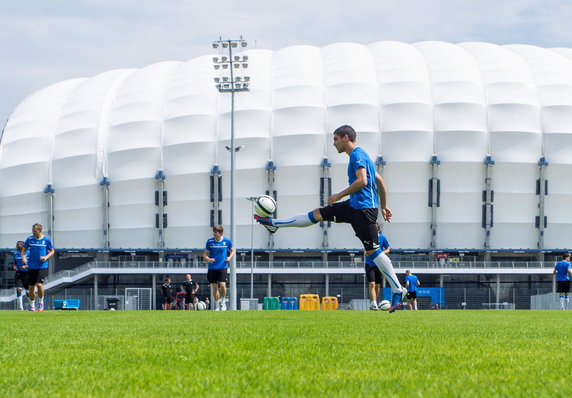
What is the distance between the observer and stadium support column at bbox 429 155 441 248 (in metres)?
66.8

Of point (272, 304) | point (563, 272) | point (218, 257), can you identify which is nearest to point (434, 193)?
point (272, 304)

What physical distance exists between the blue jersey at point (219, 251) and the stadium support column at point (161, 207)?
158 ft

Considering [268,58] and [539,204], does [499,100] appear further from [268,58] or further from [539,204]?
[268,58]

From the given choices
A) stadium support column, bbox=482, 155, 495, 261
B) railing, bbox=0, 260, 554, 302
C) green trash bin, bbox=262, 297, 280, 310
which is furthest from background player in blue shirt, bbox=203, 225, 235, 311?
stadium support column, bbox=482, 155, 495, 261

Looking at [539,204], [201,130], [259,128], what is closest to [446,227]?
[539,204]

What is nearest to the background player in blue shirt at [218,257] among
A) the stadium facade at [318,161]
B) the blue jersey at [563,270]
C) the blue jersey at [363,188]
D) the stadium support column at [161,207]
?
the blue jersey at [363,188]

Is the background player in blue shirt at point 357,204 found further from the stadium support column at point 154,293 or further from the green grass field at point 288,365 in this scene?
the stadium support column at point 154,293

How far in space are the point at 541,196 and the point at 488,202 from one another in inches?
171

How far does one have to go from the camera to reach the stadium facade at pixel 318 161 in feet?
222

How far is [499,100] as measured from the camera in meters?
68.7

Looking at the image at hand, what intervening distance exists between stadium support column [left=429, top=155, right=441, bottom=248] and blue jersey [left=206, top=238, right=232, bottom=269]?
1855 inches

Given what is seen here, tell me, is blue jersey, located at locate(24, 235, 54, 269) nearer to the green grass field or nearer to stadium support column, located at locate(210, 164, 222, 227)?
the green grass field

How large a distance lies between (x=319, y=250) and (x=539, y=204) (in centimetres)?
1795

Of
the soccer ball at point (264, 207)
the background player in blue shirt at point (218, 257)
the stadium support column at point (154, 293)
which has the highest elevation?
the soccer ball at point (264, 207)
